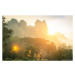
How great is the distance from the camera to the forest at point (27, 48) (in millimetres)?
6523

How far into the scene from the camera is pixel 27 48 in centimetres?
659

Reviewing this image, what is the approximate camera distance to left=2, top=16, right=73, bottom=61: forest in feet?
21.4

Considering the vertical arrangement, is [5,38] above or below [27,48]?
above
